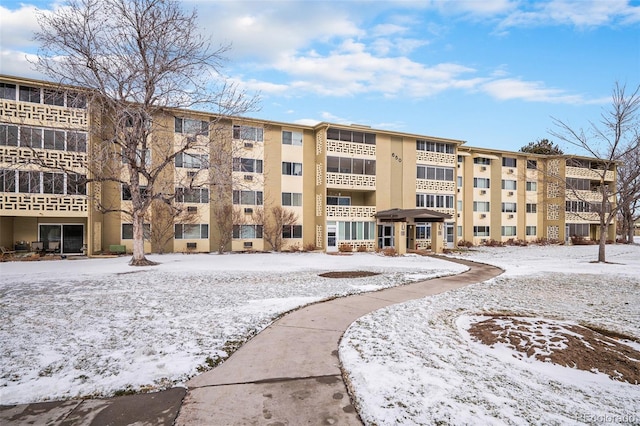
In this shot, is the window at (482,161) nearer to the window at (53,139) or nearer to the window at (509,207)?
the window at (509,207)

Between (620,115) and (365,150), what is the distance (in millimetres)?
15798

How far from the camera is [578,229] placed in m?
40.1

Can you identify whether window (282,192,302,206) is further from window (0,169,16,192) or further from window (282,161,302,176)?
window (0,169,16,192)

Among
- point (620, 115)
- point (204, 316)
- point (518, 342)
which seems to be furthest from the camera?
point (620, 115)

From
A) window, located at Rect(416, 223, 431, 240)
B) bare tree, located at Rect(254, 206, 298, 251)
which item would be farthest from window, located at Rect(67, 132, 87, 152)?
window, located at Rect(416, 223, 431, 240)

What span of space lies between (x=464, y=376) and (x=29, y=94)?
25.3 metres

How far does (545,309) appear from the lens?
345 inches

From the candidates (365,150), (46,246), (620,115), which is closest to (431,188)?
(365,150)

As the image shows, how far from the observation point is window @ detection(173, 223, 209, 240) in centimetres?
2420

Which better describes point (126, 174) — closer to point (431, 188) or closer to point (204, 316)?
point (204, 316)

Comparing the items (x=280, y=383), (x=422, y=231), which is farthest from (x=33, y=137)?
(x=422, y=231)

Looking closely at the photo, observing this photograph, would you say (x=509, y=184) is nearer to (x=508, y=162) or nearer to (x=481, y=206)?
(x=508, y=162)

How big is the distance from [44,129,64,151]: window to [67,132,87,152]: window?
2.54ft

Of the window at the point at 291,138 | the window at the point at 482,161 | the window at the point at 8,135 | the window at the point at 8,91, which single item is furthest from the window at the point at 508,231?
the window at the point at 8,91
